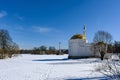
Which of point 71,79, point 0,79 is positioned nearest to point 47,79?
point 71,79

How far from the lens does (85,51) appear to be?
1951 inches

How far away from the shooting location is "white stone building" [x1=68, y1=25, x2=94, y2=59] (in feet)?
162

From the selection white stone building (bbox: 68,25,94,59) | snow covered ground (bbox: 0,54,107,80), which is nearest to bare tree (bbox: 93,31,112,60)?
white stone building (bbox: 68,25,94,59)

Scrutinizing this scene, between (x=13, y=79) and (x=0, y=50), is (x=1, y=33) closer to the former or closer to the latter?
(x=0, y=50)

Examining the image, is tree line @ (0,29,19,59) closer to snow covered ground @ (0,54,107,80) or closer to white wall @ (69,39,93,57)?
white wall @ (69,39,93,57)

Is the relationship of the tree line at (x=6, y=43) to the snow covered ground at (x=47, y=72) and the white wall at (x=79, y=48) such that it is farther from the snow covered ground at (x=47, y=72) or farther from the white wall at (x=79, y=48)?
the snow covered ground at (x=47, y=72)

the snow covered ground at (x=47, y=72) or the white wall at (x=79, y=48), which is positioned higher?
the white wall at (x=79, y=48)

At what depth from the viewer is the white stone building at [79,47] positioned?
49269mm

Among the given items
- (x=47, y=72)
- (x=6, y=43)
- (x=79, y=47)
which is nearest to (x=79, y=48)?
(x=79, y=47)

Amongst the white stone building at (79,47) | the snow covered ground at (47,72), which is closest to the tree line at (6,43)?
the white stone building at (79,47)

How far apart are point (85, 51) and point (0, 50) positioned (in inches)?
837

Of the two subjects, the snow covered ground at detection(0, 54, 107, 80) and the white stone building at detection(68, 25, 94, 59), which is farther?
the white stone building at detection(68, 25, 94, 59)

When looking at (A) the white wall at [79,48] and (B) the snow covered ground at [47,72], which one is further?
(A) the white wall at [79,48]

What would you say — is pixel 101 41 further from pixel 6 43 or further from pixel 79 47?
pixel 6 43
